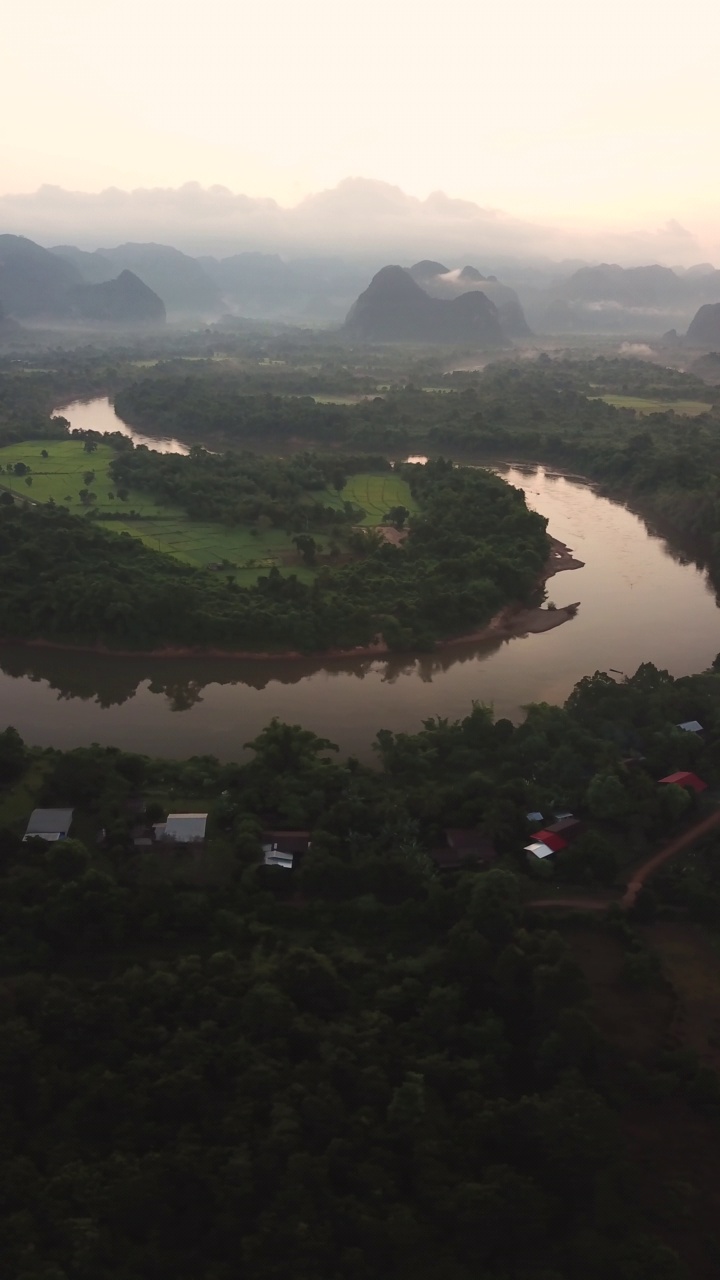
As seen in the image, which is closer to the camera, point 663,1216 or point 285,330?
point 663,1216

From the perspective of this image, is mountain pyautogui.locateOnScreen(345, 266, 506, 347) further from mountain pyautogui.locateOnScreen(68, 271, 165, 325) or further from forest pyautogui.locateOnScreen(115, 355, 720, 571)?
forest pyautogui.locateOnScreen(115, 355, 720, 571)

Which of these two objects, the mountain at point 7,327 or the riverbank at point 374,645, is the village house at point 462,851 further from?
A: the mountain at point 7,327

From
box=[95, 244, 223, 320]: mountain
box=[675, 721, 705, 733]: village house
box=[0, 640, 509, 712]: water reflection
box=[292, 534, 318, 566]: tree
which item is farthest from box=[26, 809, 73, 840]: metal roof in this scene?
box=[95, 244, 223, 320]: mountain

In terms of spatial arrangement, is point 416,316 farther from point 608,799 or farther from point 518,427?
point 608,799

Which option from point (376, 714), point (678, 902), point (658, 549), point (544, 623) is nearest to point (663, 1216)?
point (678, 902)

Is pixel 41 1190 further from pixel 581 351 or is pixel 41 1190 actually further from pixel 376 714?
pixel 581 351

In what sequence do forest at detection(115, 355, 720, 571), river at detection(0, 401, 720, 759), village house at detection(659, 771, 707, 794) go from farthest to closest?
forest at detection(115, 355, 720, 571), river at detection(0, 401, 720, 759), village house at detection(659, 771, 707, 794)
